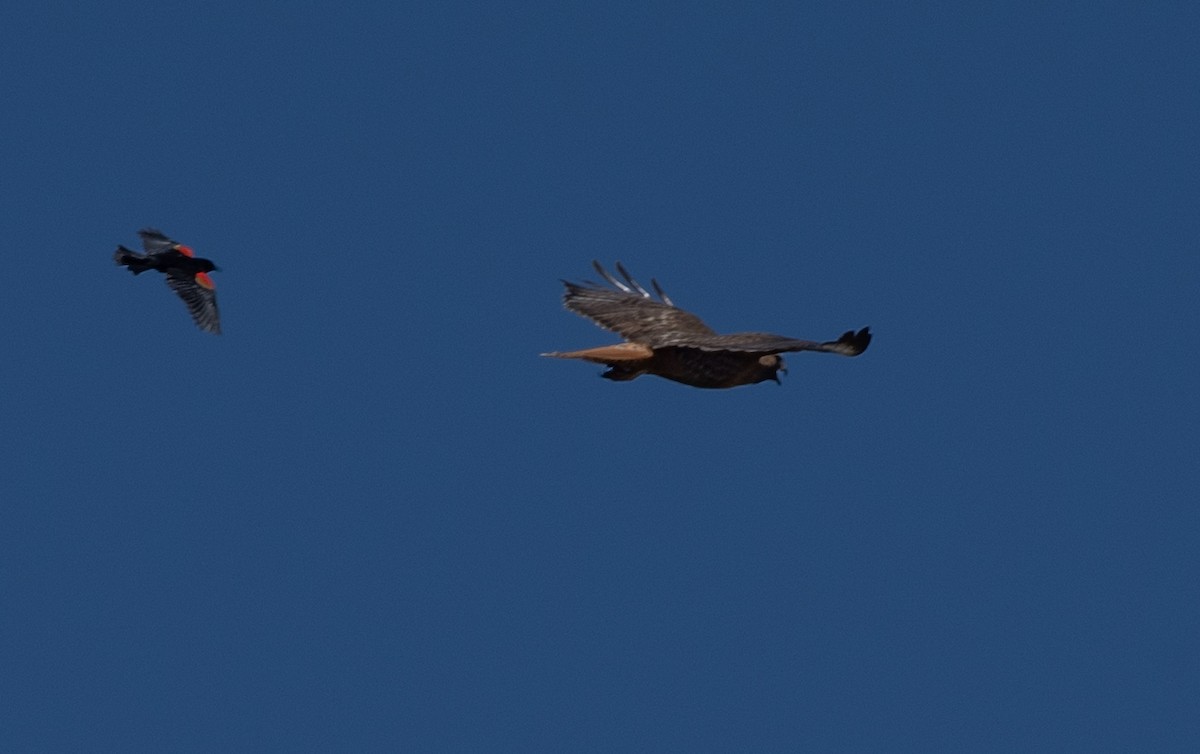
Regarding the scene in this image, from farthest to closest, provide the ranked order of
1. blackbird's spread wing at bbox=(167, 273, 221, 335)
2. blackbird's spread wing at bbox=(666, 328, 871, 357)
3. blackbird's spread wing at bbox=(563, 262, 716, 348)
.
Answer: blackbird's spread wing at bbox=(167, 273, 221, 335), blackbird's spread wing at bbox=(563, 262, 716, 348), blackbird's spread wing at bbox=(666, 328, 871, 357)

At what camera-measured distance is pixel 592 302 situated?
27.6 metres

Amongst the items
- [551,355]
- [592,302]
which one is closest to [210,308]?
[592,302]

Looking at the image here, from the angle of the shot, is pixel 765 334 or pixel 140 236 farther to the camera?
pixel 140 236

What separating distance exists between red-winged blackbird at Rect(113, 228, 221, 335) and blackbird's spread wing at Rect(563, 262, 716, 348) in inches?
278

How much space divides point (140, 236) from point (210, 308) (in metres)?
2.04

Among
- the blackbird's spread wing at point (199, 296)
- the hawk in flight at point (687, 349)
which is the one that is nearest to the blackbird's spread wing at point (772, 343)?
the hawk in flight at point (687, 349)

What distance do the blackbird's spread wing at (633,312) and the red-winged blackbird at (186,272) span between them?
7.07 m

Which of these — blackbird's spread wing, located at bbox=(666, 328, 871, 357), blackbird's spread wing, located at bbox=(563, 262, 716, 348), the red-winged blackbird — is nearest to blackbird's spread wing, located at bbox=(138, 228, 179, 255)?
the red-winged blackbird

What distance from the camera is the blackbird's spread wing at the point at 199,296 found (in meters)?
32.5

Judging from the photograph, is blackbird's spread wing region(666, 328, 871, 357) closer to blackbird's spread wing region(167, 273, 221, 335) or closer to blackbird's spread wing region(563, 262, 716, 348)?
blackbird's spread wing region(563, 262, 716, 348)

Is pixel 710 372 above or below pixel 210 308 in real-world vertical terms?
below

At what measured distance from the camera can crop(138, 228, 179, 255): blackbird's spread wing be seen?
33188mm

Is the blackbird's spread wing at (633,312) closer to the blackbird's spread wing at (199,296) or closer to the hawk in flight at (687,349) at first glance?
the hawk in flight at (687,349)

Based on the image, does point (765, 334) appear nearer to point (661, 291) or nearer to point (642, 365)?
point (642, 365)
